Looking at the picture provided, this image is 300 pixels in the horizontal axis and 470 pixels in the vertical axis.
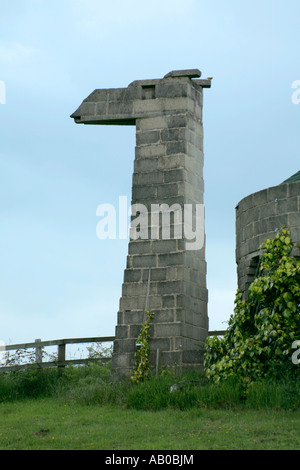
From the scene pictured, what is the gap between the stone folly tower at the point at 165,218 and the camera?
1477cm

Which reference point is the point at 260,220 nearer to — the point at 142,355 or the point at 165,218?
the point at 165,218

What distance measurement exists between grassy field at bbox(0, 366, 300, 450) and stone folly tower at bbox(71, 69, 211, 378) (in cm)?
111

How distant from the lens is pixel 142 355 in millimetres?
14508

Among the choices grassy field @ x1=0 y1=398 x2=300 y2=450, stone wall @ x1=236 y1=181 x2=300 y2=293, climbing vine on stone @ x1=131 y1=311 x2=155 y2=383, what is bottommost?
grassy field @ x1=0 y1=398 x2=300 y2=450

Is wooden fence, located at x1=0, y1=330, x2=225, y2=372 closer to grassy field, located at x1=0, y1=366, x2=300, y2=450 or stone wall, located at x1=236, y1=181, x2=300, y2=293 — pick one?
grassy field, located at x1=0, y1=366, x2=300, y2=450

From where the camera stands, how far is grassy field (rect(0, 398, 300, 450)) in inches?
364

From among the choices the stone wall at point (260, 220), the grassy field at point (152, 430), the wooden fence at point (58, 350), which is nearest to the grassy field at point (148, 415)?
the grassy field at point (152, 430)

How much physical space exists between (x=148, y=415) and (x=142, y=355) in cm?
288

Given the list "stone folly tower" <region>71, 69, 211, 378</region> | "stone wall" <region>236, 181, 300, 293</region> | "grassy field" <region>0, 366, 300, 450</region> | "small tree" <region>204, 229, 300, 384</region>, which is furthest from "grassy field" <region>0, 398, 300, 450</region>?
"stone wall" <region>236, 181, 300, 293</region>

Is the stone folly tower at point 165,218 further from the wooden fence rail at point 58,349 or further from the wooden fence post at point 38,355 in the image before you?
the wooden fence post at point 38,355

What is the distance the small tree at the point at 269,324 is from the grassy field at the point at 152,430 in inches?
50.7

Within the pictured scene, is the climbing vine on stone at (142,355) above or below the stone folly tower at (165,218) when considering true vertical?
below

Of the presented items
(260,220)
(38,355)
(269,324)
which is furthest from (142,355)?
(260,220)

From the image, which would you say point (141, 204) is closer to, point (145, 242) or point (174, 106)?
point (145, 242)
